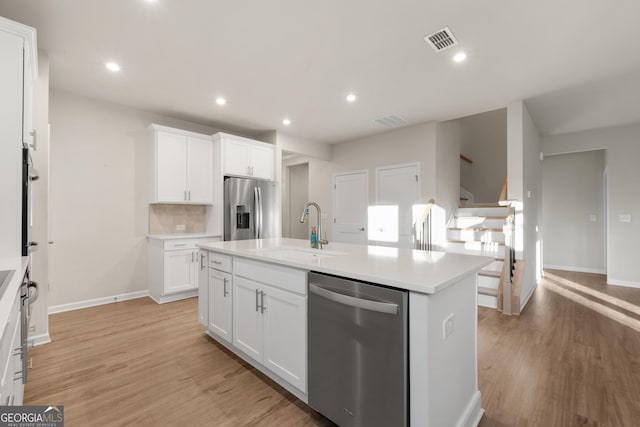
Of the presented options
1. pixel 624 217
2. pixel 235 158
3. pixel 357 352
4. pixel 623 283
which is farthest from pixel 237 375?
pixel 624 217

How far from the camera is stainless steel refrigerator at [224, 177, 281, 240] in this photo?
445 cm

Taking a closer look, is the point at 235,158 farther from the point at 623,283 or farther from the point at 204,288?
the point at 623,283

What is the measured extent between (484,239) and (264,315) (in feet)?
11.9

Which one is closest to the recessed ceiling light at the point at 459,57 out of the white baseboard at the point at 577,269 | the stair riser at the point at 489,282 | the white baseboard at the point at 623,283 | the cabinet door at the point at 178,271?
the stair riser at the point at 489,282

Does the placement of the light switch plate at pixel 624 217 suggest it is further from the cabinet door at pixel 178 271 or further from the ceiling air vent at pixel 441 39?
the cabinet door at pixel 178 271

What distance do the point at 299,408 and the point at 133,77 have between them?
363 cm

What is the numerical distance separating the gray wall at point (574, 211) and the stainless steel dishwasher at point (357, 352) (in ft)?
22.9

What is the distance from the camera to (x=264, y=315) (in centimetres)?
196

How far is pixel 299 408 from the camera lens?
1.74m

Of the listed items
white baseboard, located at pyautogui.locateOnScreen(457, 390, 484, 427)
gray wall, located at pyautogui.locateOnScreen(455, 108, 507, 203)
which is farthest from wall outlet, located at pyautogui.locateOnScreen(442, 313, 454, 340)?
gray wall, located at pyautogui.locateOnScreen(455, 108, 507, 203)

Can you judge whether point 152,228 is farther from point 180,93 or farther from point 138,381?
point 138,381

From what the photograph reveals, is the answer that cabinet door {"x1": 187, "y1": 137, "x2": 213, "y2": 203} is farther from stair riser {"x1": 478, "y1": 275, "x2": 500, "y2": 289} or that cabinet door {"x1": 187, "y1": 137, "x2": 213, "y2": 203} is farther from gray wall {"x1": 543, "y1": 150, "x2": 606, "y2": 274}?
gray wall {"x1": 543, "y1": 150, "x2": 606, "y2": 274}

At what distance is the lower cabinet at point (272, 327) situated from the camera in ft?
5.61

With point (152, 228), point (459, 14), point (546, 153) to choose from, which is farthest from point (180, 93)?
point (546, 153)
